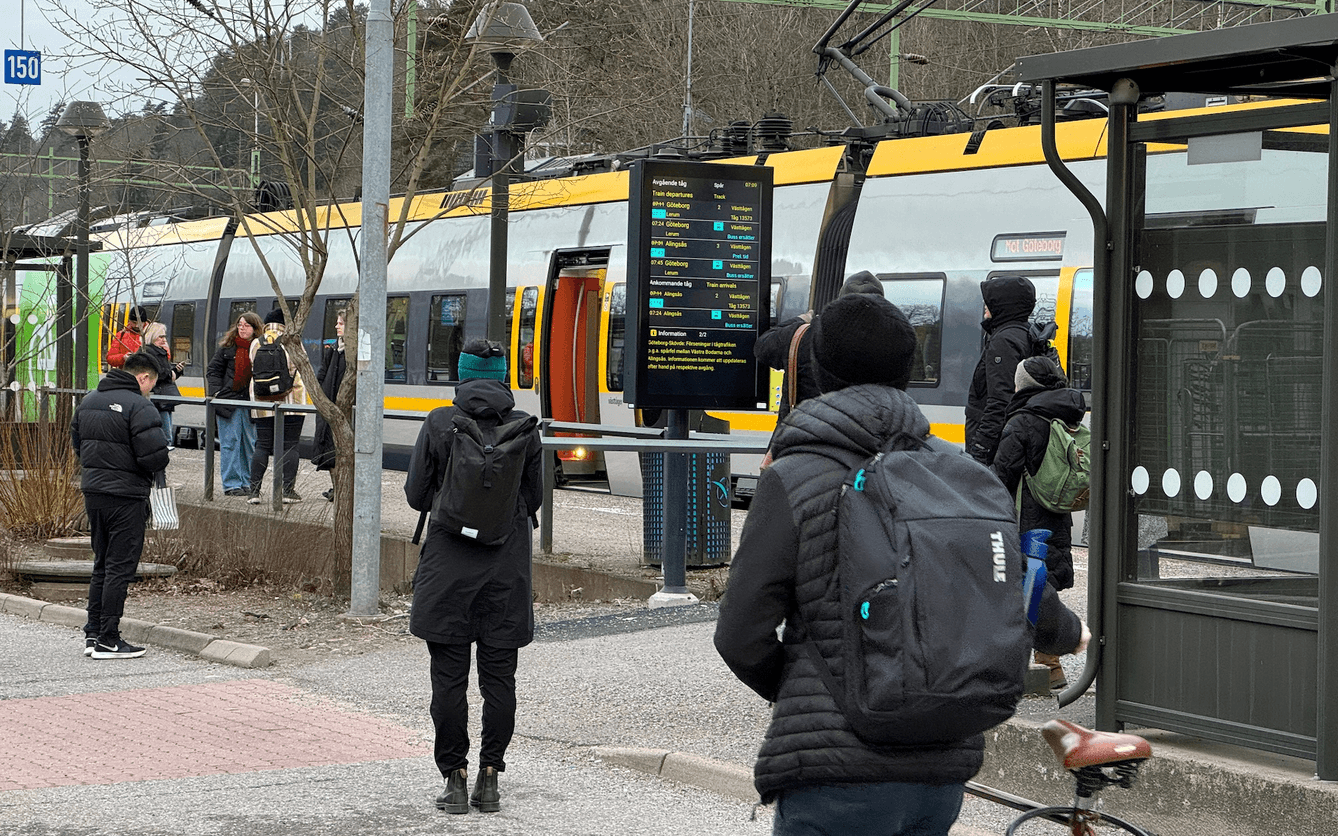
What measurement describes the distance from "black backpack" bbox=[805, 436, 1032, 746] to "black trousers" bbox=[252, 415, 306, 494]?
12275 millimetres

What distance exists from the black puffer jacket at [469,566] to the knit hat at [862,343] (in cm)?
323

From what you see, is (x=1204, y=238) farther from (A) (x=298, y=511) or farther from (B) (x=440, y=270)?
(B) (x=440, y=270)

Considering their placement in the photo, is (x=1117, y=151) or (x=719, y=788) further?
(x=719, y=788)

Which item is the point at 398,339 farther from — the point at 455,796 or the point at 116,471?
the point at 455,796

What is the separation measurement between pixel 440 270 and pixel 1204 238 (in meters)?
16.1

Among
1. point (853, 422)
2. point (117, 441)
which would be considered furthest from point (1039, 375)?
point (117, 441)

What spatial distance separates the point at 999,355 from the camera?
8.20 m

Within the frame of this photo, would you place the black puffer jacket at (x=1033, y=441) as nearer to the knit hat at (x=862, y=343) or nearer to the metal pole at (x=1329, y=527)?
the metal pole at (x=1329, y=527)

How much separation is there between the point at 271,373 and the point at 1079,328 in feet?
26.9

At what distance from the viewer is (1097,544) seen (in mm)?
6348

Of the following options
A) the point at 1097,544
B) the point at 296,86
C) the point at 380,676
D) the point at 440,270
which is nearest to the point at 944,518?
the point at 1097,544

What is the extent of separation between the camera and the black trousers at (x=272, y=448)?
49.3 ft

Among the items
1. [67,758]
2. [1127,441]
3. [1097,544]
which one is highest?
[1127,441]

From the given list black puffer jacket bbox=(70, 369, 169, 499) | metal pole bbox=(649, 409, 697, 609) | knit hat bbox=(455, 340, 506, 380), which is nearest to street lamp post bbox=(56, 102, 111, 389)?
black puffer jacket bbox=(70, 369, 169, 499)
